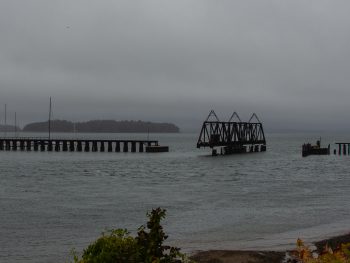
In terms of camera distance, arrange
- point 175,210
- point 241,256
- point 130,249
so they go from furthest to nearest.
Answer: point 175,210 → point 241,256 → point 130,249

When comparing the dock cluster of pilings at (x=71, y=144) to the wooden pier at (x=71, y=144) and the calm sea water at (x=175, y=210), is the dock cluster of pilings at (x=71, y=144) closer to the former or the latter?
the wooden pier at (x=71, y=144)

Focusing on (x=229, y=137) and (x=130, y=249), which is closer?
(x=130, y=249)

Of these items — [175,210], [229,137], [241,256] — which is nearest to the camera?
[241,256]

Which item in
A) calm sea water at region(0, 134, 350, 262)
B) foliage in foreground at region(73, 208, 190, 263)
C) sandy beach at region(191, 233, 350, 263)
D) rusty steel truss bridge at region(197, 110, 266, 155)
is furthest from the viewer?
rusty steel truss bridge at region(197, 110, 266, 155)

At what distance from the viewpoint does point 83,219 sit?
29.0 metres

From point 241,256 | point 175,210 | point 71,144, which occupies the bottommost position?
point 175,210

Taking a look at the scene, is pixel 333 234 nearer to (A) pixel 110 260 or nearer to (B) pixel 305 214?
(B) pixel 305 214

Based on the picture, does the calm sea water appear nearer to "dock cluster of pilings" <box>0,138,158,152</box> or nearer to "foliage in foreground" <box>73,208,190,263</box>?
"foliage in foreground" <box>73,208,190,263</box>

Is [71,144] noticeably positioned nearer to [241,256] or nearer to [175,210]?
[175,210]

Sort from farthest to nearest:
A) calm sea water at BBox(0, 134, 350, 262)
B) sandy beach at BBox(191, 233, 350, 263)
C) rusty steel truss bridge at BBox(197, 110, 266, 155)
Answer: rusty steel truss bridge at BBox(197, 110, 266, 155) → calm sea water at BBox(0, 134, 350, 262) → sandy beach at BBox(191, 233, 350, 263)

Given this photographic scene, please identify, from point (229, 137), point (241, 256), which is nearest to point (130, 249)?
point (241, 256)

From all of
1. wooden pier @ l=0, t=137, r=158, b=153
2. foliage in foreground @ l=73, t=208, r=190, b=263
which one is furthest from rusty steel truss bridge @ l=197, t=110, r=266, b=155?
foliage in foreground @ l=73, t=208, r=190, b=263

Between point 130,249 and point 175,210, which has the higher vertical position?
point 130,249

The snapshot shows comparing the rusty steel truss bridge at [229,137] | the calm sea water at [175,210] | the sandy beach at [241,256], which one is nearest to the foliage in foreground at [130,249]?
the calm sea water at [175,210]
